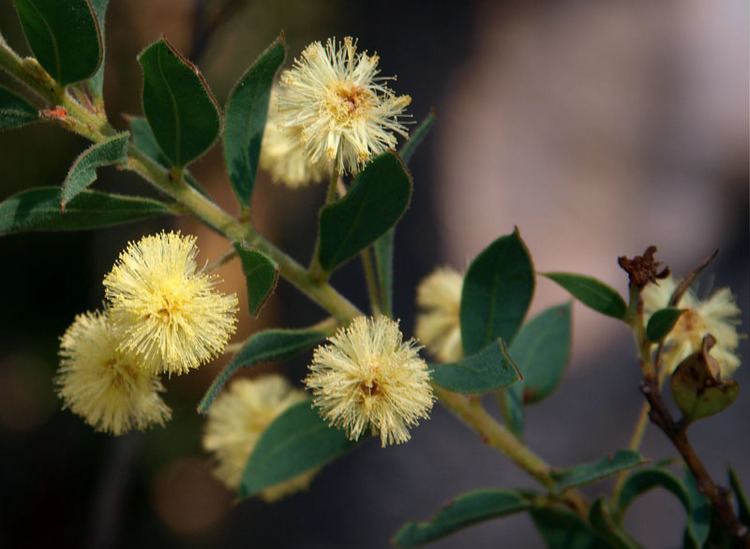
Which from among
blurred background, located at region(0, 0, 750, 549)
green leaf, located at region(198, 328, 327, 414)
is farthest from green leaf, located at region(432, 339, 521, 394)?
blurred background, located at region(0, 0, 750, 549)

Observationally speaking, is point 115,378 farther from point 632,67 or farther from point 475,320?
point 632,67

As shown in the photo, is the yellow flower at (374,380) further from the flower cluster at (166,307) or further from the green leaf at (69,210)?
the green leaf at (69,210)

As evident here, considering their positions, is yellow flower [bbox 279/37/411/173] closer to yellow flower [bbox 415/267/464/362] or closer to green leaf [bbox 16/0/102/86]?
green leaf [bbox 16/0/102/86]

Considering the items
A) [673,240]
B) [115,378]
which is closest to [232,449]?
[115,378]

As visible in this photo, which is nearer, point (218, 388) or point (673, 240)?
point (218, 388)

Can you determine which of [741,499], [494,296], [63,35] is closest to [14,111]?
[63,35]

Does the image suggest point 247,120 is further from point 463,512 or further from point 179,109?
point 463,512
